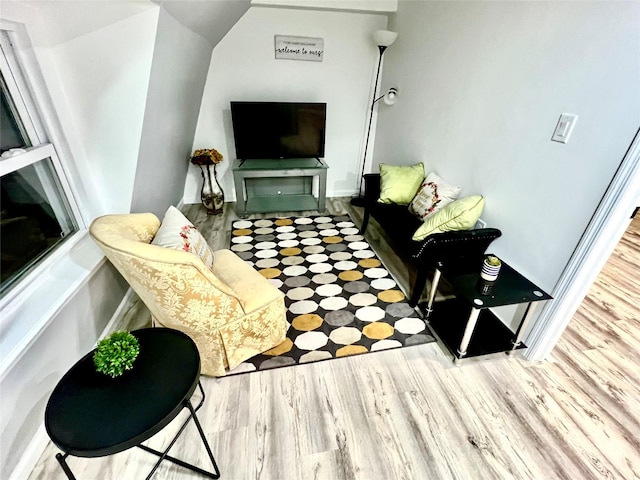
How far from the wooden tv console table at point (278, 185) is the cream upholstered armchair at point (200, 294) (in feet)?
5.03

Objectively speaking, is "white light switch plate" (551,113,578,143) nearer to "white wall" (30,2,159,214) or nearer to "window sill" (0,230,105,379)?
"white wall" (30,2,159,214)

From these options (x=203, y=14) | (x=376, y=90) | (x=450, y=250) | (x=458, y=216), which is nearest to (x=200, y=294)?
(x=450, y=250)

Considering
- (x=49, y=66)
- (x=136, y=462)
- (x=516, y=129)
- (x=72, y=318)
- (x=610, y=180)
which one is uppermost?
(x=49, y=66)

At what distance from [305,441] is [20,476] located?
112 cm

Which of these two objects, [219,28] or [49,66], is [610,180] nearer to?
[49,66]

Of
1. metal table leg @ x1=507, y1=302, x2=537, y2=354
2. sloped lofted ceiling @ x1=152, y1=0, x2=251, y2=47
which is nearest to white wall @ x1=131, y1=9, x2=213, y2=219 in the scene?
sloped lofted ceiling @ x1=152, y1=0, x2=251, y2=47

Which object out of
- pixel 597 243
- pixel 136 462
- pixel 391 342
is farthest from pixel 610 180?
pixel 136 462

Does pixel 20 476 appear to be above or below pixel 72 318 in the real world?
below

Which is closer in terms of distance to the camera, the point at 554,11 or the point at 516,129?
the point at 554,11

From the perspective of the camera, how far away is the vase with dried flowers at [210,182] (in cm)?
315

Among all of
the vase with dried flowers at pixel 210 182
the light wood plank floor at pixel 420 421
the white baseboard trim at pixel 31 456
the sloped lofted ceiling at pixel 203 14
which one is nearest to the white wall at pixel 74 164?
the white baseboard trim at pixel 31 456

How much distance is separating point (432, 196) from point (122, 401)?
2.30 metres

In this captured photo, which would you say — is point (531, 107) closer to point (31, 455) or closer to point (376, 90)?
point (376, 90)

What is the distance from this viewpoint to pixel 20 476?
3.90 feet
